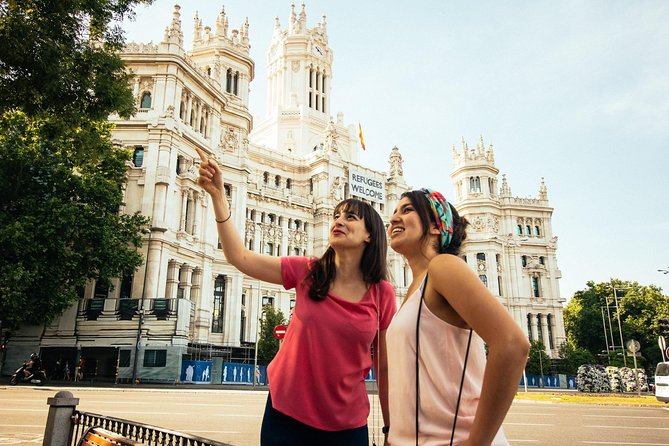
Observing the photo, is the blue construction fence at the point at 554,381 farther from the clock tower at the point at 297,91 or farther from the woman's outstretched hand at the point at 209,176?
the woman's outstretched hand at the point at 209,176

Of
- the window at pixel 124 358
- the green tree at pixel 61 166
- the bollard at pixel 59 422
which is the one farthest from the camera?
the window at pixel 124 358

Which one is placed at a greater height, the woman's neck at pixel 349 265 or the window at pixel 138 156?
the window at pixel 138 156

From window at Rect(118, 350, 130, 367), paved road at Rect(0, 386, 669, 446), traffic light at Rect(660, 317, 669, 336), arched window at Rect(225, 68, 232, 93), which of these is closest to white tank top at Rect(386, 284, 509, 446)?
paved road at Rect(0, 386, 669, 446)

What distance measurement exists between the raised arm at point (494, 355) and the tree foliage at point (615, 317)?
60517 millimetres

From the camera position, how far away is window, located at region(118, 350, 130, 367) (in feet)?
87.2

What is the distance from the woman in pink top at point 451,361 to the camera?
1.68m

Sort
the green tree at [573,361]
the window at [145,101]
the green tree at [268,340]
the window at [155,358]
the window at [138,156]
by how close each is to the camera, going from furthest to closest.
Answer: the green tree at [573,361] → the green tree at [268,340] → the window at [145,101] → the window at [138,156] → the window at [155,358]

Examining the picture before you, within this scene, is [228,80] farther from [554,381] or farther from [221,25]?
[554,381]

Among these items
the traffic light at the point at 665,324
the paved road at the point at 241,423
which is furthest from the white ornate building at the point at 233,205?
the traffic light at the point at 665,324

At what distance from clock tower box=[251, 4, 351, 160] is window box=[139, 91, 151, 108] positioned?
91.6ft

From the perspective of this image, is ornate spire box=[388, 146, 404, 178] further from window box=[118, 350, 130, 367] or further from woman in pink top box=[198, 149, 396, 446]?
woman in pink top box=[198, 149, 396, 446]

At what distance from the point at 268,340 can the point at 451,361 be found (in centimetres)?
3557

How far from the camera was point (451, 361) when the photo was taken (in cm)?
197

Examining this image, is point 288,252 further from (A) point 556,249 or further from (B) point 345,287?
(B) point 345,287
